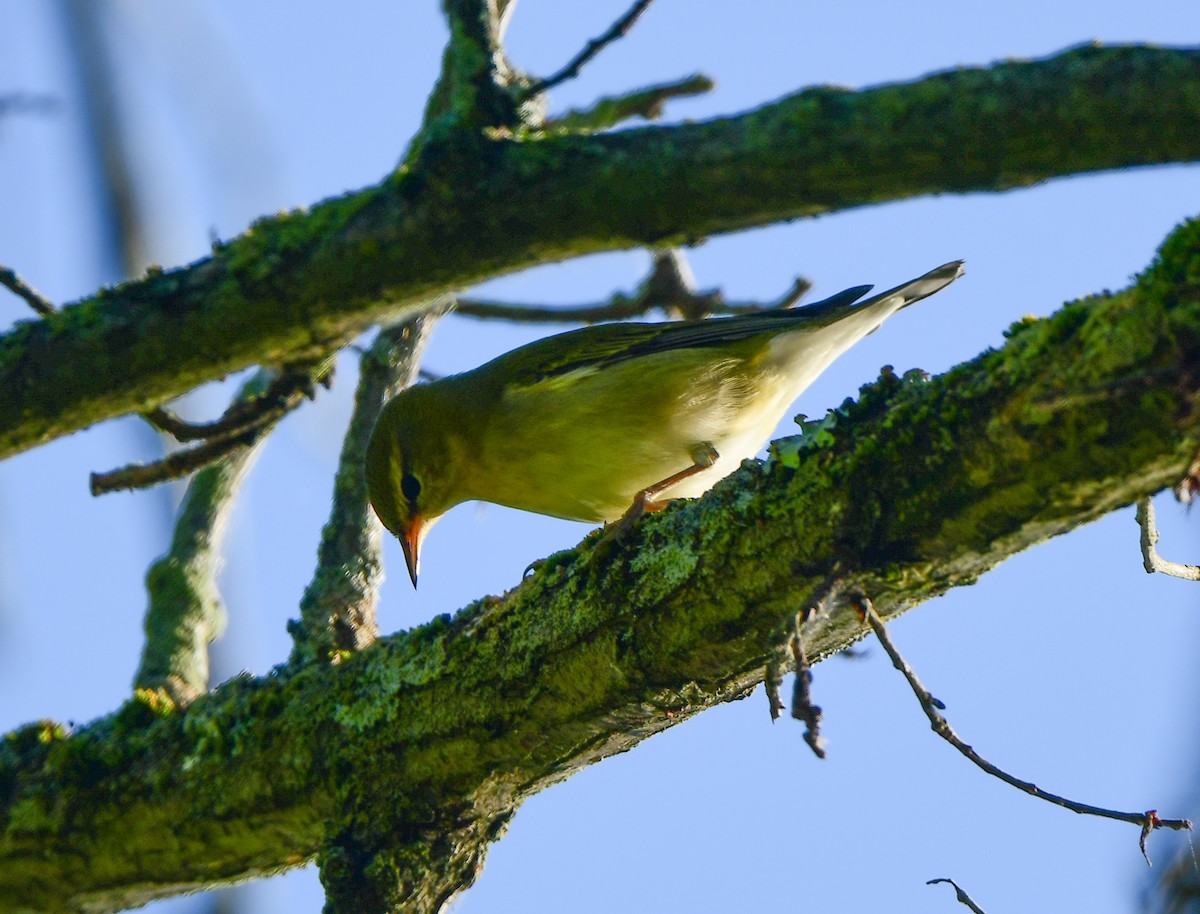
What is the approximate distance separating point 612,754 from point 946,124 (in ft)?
6.22

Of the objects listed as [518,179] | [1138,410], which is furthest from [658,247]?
[1138,410]

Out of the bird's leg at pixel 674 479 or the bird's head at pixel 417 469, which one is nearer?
the bird's leg at pixel 674 479

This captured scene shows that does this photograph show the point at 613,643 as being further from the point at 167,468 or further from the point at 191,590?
the point at 191,590

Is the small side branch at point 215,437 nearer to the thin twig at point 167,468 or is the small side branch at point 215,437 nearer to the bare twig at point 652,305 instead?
the thin twig at point 167,468

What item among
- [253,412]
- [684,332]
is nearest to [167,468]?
[253,412]

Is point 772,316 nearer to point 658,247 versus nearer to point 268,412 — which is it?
point 658,247

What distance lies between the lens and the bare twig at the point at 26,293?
442 cm

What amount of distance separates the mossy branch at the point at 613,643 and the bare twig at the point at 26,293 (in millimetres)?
1492

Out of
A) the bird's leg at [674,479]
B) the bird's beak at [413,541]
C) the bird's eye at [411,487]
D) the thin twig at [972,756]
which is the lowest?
the thin twig at [972,756]

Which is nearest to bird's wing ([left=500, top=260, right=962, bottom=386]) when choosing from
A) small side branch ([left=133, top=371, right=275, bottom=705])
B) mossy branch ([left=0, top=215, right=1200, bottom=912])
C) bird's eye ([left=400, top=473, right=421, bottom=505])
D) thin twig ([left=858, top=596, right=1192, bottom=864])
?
bird's eye ([left=400, top=473, right=421, bottom=505])

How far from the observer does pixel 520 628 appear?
3.19 metres

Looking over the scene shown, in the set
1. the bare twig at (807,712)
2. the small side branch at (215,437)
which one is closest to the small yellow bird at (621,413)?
the small side branch at (215,437)

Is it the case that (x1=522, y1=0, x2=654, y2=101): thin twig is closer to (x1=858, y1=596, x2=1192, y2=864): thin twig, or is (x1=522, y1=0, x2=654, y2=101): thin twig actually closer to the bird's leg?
the bird's leg

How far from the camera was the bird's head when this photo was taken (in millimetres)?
5395
